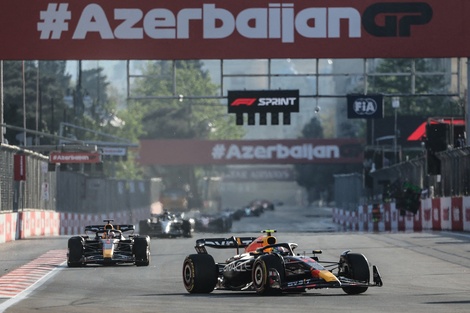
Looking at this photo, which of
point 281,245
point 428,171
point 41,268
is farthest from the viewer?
point 428,171

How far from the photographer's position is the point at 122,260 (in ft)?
79.0

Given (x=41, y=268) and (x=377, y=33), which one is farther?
(x=377, y=33)

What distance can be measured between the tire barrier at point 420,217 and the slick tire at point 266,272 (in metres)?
20.9

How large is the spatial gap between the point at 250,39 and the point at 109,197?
31.6 meters

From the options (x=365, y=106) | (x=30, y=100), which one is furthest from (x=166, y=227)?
(x=30, y=100)

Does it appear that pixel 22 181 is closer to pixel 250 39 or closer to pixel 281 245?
pixel 250 39

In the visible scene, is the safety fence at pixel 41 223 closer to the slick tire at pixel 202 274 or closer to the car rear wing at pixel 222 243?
the car rear wing at pixel 222 243

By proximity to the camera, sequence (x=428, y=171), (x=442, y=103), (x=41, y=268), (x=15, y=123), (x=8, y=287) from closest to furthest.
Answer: (x=8, y=287), (x=41, y=268), (x=428, y=171), (x=15, y=123), (x=442, y=103)

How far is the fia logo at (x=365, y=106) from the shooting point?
152 feet

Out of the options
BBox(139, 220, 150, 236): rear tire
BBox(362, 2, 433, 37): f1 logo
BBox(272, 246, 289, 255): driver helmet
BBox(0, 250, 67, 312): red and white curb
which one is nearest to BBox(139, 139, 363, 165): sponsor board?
BBox(362, 2, 433, 37): f1 logo

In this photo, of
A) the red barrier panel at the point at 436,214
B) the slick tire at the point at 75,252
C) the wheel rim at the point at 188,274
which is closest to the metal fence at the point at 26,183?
the slick tire at the point at 75,252

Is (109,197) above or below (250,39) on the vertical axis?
below

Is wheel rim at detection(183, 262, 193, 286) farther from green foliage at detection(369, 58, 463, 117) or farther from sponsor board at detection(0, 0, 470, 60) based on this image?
green foliage at detection(369, 58, 463, 117)

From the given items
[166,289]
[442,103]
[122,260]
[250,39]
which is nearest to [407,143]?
[442,103]
